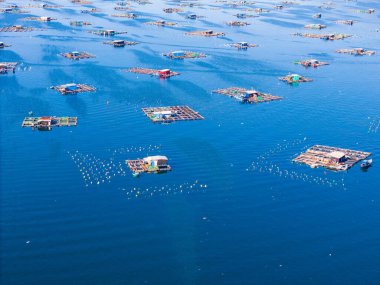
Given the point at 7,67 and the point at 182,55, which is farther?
the point at 182,55

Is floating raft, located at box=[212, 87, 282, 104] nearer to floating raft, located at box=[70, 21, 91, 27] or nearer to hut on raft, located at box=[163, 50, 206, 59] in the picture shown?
hut on raft, located at box=[163, 50, 206, 59]

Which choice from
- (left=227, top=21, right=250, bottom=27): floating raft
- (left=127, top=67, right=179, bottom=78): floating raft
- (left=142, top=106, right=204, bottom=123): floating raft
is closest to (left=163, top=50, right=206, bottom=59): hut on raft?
(left=127, top=67, right=179, bottom=78): floating raft

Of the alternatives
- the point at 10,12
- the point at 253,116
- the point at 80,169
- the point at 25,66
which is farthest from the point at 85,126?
the point at 10,12

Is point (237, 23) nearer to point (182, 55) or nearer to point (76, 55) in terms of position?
point (182, 55)

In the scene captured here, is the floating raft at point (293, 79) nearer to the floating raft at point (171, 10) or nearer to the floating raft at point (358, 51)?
the floating raft at point (358, 51)

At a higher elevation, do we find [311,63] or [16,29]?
[16,29]

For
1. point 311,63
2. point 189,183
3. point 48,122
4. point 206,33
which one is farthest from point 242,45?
point 189,183

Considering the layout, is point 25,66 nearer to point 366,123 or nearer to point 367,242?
point 366,123
